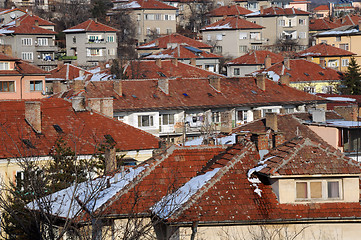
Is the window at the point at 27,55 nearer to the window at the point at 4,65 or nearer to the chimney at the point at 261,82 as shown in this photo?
the window at the point at 4,65

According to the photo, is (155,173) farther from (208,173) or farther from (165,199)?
(165,199)

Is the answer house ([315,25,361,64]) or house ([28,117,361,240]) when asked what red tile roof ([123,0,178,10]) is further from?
house ([28,117,361,240])

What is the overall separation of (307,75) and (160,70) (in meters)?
13.3

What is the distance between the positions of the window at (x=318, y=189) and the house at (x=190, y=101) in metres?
30.2

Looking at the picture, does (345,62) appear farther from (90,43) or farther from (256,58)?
(90,43)

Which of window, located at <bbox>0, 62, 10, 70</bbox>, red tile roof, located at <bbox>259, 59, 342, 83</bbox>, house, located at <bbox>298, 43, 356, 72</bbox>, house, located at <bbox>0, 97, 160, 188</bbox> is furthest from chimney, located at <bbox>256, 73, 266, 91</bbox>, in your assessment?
house, located at <bbox>298, 43, 356, 72</bbox>

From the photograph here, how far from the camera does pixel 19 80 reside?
58.2 metres

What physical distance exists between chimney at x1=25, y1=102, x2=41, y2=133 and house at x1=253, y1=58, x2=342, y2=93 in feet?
126

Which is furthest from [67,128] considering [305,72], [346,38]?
[346,38]

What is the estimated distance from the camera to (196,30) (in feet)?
407

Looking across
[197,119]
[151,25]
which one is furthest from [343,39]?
[197,119]

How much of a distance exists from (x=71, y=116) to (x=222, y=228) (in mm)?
18826

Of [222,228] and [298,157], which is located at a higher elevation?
[298,157]

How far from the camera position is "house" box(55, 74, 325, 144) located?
1976 inches
